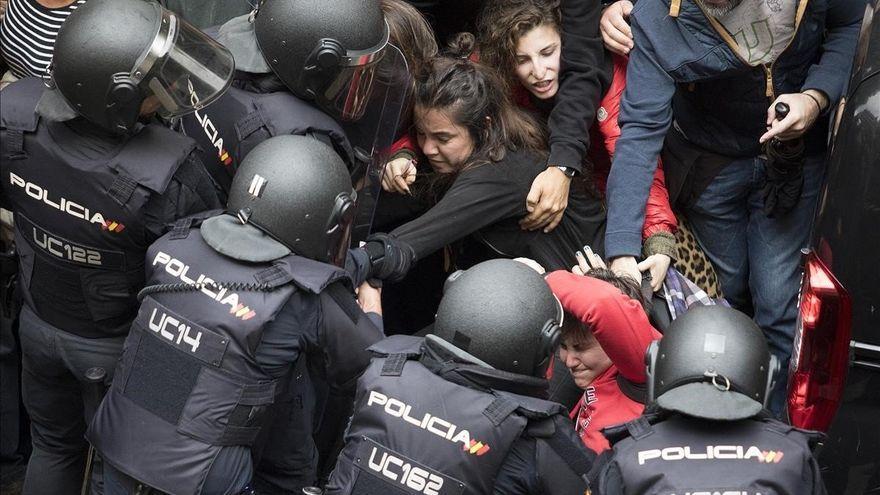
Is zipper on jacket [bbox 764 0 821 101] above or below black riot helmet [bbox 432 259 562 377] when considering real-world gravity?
above

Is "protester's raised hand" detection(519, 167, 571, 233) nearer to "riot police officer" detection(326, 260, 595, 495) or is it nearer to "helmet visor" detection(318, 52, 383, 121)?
"helmet visor" detection(318, 52, 383, 121)

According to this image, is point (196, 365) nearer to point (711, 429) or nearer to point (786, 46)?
point (711, 429)

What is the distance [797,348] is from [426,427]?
1.09 m

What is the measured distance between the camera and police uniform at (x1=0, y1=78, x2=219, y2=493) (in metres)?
3.69

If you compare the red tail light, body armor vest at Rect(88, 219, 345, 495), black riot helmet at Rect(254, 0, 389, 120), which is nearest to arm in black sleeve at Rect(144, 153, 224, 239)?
body armor vest at Rect(88, 219, 345, 495)

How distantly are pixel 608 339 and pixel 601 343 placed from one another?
0.12 feet

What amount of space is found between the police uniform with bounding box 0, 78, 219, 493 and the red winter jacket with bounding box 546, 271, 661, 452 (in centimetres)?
122

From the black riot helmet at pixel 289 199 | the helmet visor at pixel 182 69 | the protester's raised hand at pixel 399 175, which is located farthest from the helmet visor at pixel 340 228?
the protester's raised hand at pixel 399 175

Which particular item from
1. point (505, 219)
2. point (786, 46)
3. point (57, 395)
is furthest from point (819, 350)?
point (57, 395)

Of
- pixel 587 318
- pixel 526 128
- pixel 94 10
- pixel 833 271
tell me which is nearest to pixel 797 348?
pixel 833 271

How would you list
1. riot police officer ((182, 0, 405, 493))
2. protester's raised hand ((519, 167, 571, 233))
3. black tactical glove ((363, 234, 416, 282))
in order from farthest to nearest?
protester's raised hand ((519, 167, 571, 233)) → black tactical glove ((363, 234, 416, 282)) → riot police officer ((182, 0, 405, 493))

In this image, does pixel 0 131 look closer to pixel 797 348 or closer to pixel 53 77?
pixel 53 77

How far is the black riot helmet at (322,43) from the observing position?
3.99 m

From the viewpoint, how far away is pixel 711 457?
9.50 ft
